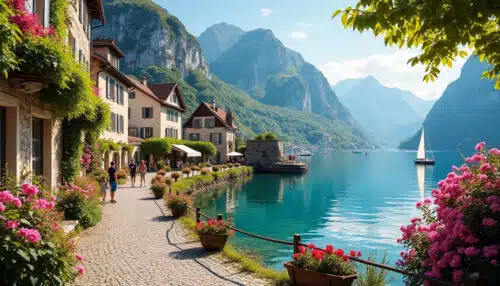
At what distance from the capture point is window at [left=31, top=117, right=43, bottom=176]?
Answer: 11695 millimetres

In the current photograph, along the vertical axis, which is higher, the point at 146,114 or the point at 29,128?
the point at 146,114

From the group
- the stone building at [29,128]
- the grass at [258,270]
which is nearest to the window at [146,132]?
the stone building at [29,128]

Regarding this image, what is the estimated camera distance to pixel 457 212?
5.20 metres

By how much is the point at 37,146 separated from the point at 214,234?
6064 mm

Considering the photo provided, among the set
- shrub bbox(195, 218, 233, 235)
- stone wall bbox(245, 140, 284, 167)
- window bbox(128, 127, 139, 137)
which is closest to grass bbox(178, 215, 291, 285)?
shrub bbox(195, 218, 233, 235)

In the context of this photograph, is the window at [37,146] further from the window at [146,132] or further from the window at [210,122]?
the window at [210,122]

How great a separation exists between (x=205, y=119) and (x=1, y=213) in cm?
6258

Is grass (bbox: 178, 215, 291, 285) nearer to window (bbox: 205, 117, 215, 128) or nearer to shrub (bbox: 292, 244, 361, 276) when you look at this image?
shrub (bbox: 292, 244, 361, 276)

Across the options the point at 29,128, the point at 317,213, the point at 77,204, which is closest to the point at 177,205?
the point at 77,204

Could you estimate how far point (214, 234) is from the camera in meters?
11.0

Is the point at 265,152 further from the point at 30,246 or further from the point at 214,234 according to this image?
the point at 30,246

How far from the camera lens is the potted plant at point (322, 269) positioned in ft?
22.7

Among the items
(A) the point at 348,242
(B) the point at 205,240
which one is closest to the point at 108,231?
(B) the point at 205,240

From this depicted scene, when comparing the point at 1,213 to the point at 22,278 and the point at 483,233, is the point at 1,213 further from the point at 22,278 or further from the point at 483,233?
the point at 483,233
